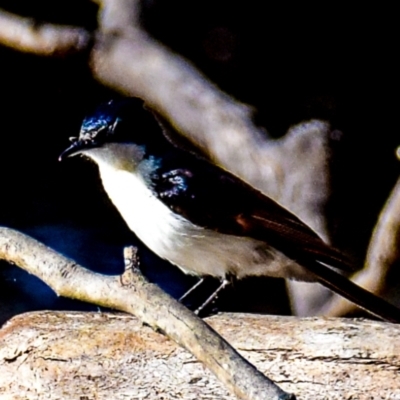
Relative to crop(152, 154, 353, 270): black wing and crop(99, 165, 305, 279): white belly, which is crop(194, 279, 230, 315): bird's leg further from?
crop(152, 154, 353, 270): black wing

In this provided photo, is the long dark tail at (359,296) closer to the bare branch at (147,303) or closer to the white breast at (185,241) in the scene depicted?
the white breast at (185,241)

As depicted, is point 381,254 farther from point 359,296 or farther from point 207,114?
point 207,114

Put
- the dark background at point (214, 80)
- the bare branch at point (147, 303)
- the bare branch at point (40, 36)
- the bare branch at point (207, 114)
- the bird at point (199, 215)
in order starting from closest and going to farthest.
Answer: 1. the bare branch at point (147, 303)
2. the bird at point (199, 215)
3. the bare branch at point (207, 114)
4. the bare branch at point (40, 36)
5. the dark background at point (214, 80)

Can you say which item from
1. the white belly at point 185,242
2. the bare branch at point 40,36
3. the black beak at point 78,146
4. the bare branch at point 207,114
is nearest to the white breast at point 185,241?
the white belly at point 185,242

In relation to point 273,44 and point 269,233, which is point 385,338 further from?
point 273,44

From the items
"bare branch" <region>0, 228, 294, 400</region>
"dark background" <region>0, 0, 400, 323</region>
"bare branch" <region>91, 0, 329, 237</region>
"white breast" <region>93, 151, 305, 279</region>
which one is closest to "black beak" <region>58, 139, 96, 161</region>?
"white breast" <region>93, 151, 305, 279</region>

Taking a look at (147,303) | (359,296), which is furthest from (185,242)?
(147,303)
